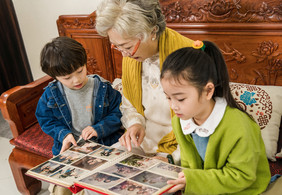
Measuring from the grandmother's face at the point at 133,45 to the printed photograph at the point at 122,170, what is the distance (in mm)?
509

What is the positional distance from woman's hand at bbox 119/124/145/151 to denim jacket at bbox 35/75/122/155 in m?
0.21

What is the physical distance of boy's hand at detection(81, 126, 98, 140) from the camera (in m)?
1.47

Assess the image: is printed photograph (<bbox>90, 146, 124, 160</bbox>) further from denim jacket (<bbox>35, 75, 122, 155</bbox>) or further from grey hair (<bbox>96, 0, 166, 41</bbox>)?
grey hair (<bbox>96, 0, 166, 41</bbox>)

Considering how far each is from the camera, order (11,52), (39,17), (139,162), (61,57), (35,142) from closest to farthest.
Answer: (139,162) < (61,57) < (35,142) < (39,17) < (11,52)

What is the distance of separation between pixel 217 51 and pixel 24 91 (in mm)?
1430

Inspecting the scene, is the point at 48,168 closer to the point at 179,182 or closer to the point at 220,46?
the point at 179,182

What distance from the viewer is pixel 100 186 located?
1014 mm

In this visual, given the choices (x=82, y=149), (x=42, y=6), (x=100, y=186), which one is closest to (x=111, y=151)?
(x=82, y=149)

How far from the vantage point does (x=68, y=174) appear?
1161 millimetres

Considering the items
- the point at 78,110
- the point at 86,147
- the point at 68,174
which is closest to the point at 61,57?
the point at 78,110

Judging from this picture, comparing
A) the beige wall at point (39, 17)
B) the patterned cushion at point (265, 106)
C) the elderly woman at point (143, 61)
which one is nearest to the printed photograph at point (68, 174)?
the elderly woman at point (143, 61)

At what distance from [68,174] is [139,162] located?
0.29 m

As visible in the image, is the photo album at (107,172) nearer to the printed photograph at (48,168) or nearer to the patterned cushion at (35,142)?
the printed photograph at (48,168)

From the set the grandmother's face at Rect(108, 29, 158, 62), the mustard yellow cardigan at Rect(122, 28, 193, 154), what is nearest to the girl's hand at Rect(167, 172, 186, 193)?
the mustard yellow cardigan at Rect(122, 28, 193, 154)
